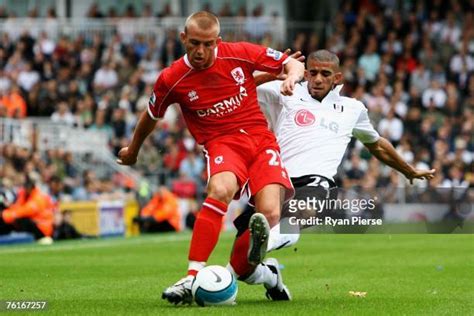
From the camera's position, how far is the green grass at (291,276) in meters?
9.55

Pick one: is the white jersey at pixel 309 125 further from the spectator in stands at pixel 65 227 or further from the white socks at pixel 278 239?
the spectator in stands at pixel 65 227

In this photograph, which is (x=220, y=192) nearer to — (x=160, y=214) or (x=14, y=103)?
(x=160, y=214)

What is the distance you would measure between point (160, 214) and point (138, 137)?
668 inches

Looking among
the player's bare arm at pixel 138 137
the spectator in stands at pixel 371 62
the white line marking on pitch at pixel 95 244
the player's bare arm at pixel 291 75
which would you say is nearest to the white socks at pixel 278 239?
the player's bare arm at pixel 291 75

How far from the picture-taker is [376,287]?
11.7m

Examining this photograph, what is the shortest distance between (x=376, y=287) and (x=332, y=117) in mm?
1794

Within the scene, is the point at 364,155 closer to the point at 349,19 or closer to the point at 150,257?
the point at 349,19

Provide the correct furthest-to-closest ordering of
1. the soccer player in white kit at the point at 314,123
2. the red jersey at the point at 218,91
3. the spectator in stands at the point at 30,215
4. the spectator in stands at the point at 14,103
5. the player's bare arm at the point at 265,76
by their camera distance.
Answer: the spectator in stands at the point at 14,103 → the spectator in stands at the point at 30,215 → the soccer player in white kit at the point at 314,123 → the player's bare arm at the point at 265,76 → the red jersey at the point at 218,91

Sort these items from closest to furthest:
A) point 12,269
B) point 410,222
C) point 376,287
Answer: point 376,287, point 12,269, point 410,222

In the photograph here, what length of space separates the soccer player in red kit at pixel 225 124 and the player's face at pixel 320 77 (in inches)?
31.8

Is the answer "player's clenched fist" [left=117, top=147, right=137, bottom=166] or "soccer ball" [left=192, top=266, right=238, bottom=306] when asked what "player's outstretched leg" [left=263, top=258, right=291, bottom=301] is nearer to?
"soccer ball" [left=192, top=266, right=238, bottom=306]

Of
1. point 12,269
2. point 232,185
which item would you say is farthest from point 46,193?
point 232,185

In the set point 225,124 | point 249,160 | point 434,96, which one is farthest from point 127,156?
point 434,96

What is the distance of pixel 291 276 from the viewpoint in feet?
43.9
